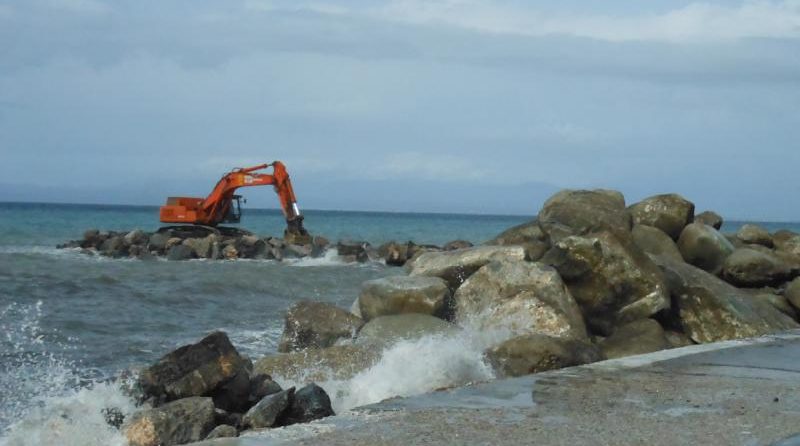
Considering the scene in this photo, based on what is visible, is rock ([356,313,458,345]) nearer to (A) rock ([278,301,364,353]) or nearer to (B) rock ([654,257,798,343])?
(A) rock ([278,301,364,353])

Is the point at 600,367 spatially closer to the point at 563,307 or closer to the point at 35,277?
the point at 563,307

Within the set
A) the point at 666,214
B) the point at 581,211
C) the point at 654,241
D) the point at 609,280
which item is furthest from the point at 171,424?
the point at 666,214

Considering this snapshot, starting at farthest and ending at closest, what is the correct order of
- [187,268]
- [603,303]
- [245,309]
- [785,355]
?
1. [187,268]
2. [245,309]
3. [603,303]
4. [785,355]

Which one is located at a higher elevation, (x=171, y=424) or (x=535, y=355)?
(x=535, y=355)

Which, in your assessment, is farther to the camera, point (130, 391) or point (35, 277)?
point (35, 277)

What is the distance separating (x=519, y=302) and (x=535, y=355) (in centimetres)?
222

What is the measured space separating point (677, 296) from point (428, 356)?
146 inches

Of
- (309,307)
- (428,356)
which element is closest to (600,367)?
(428,356)

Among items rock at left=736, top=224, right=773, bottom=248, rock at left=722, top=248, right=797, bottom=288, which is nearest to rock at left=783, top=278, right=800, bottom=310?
rock at left=722, top=248, right=797, bottom=288

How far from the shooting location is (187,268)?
2536cm

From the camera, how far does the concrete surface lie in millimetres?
5070

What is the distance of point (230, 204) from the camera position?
3297cm

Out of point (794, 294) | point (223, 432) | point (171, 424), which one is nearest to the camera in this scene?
point (223, 432)

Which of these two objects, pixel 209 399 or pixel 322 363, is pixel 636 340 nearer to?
pixel 322 363
